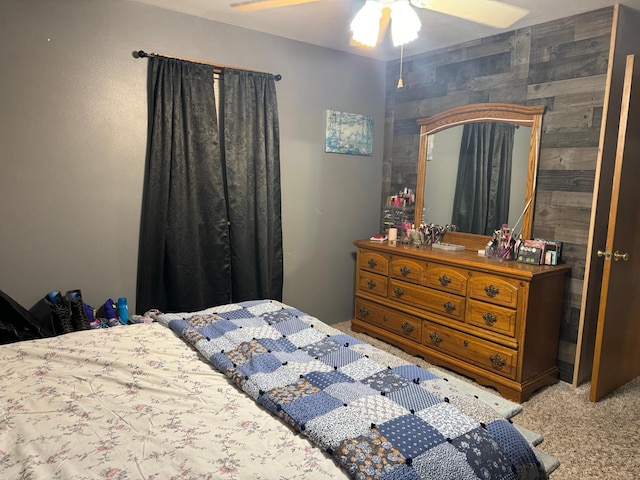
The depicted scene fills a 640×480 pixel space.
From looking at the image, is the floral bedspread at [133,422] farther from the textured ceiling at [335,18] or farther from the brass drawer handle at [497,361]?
the textured ceiling at [335,18]

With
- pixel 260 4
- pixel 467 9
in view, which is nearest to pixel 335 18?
pixel 260 4

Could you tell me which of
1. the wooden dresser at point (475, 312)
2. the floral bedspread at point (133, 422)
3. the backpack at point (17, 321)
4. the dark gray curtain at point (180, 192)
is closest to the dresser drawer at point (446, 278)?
the wooden dresser at point (475, 312)

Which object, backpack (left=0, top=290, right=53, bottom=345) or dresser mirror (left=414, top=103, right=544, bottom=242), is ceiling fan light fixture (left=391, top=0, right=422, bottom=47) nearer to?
dresser mirror (left=414, top=103, right=544, bottom=242)

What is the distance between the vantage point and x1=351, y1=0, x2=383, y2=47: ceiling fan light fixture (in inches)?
83.1

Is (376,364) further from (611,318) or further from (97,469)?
(611,318)

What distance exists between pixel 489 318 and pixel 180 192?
219 cm

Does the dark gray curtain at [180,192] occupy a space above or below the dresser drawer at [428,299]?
above

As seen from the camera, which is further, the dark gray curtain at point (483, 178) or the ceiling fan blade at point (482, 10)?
the dark gray curtain at point (483, 178)

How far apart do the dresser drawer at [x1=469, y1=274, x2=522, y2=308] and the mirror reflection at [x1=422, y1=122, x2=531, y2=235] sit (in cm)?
62

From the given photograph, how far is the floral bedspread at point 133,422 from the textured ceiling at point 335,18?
2207mm

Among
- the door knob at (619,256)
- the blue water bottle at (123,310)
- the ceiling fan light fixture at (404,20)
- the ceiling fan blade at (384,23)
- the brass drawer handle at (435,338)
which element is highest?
the ceiling fan blade at (384,23)

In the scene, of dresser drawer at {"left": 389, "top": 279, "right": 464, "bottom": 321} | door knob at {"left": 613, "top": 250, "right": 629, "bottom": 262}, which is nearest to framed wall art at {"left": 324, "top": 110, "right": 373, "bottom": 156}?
dresser drawer at {"left": 389, "top": 279, "right": 464, "bottom": 321}

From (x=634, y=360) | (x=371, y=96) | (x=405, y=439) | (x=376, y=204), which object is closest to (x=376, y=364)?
(x=405, y=439)

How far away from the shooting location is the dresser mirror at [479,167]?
316 centimetres
